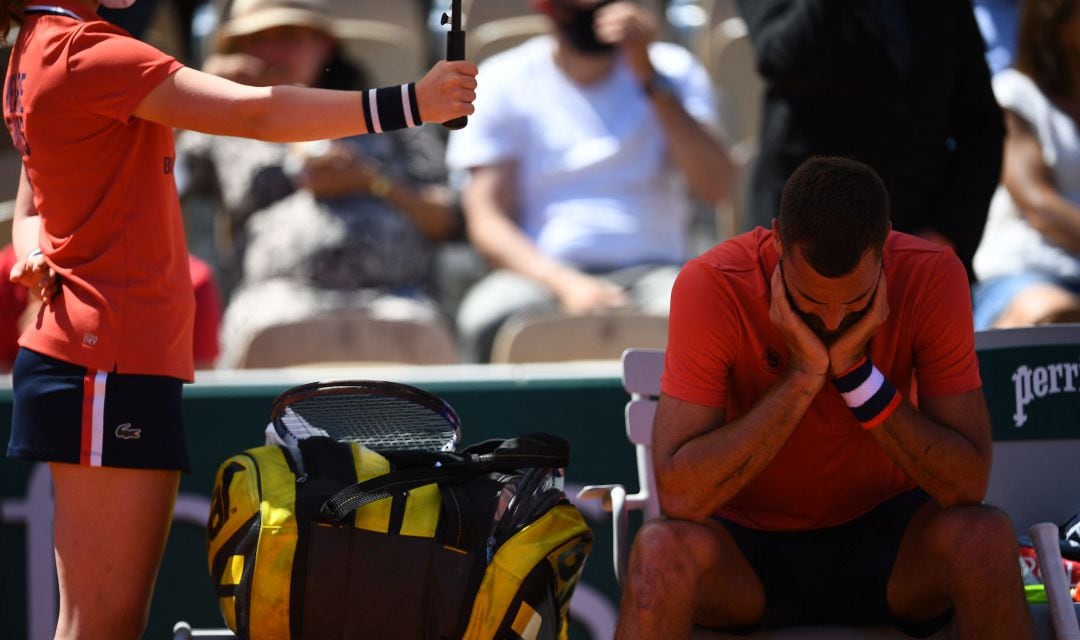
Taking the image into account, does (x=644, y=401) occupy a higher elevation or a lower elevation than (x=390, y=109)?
lower

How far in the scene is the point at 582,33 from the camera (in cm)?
498

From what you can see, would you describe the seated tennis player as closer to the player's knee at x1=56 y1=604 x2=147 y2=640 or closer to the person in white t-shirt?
the player's knee at x1=56 y1=604 x2=147 y2=640

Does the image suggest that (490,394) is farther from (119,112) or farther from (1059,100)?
(1059,100)

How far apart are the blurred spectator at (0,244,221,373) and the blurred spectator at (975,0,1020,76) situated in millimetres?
2949

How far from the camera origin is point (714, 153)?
16.3 ft

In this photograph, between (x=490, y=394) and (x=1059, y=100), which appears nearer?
(x=490, y=394)

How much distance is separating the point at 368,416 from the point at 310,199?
195 centimetres

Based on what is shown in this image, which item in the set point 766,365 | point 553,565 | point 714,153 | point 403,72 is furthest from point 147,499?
point 403,72

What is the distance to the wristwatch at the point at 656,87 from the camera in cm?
496

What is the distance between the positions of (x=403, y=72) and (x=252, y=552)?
334 cm

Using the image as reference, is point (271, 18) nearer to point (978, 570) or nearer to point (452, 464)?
point (452, 464)

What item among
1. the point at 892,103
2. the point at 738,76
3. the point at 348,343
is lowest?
the point at 348,343

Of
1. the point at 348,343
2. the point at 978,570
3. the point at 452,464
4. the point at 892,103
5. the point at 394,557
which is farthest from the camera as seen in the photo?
the point at 348,343

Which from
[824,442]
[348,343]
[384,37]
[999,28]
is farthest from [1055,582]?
[384,37]
